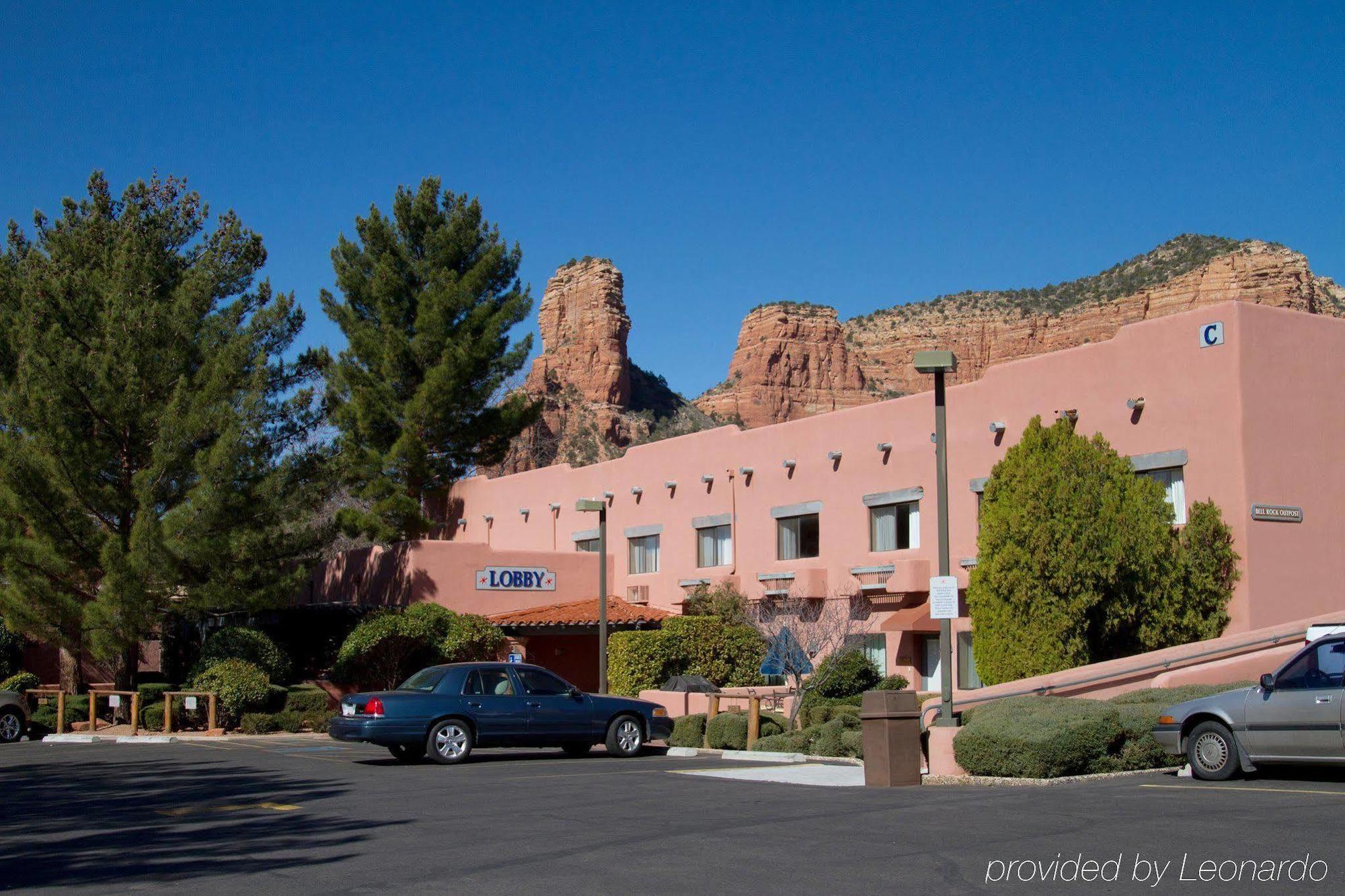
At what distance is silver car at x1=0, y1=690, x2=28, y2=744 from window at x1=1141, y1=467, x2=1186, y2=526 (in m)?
23.0

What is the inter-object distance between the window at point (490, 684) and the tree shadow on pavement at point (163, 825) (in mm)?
3332

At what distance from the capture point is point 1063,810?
11953 mm

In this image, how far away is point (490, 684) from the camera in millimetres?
20422

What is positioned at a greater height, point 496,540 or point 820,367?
point 820,367

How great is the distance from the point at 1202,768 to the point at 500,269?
32.7 meters

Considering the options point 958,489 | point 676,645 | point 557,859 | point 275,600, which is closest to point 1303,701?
point 557,859

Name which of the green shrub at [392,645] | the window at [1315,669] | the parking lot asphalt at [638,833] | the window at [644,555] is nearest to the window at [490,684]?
the parking lot asphalt at [638,833]

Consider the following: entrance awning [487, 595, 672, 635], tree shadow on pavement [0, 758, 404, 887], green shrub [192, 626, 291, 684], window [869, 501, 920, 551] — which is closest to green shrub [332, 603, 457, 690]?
green shrub [192, 626, 291, 684]

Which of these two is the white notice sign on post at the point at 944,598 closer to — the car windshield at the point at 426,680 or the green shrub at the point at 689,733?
the green shrub at the point at 689,733

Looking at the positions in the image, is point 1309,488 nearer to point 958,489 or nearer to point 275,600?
point 958,489

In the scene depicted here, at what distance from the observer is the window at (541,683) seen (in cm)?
2073

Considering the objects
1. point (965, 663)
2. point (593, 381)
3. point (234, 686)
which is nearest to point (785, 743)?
point (965, 663)

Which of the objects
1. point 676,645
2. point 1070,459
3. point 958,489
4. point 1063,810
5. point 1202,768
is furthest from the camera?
point 676,645

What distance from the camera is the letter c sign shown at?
918 inches
